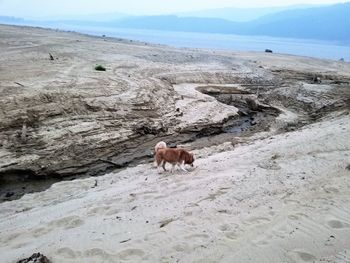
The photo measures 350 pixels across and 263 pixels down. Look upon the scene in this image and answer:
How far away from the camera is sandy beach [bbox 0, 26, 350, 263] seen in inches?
230

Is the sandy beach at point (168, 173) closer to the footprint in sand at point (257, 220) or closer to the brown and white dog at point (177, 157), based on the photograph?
the footprint in sand at point (257, 220)

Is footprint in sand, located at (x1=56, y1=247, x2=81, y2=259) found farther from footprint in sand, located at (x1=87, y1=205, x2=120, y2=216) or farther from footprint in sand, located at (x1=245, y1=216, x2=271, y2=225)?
footprint in sand, located at (x1=245, y1=216, x2=271, y2=225)

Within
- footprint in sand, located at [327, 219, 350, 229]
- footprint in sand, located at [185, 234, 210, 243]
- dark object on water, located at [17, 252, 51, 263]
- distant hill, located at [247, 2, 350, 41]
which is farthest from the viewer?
distant hill, located at [247, 2, 350, 41]

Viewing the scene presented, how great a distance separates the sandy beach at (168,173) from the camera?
5.84 m

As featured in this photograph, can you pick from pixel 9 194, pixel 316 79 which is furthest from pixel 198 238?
pixel 316 79

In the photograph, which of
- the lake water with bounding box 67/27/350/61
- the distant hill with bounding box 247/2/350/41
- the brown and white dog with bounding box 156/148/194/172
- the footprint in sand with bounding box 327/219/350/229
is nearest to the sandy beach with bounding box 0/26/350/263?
the footprint in sand with bounding box 327/219/350/229

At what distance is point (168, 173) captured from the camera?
10.2m

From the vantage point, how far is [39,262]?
5406 millimetres

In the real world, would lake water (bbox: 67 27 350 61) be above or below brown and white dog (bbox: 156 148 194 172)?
below

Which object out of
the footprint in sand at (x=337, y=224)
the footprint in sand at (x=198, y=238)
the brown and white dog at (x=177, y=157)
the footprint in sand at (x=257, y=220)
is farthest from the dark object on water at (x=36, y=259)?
the brown and white dog at (x=177, y=157)

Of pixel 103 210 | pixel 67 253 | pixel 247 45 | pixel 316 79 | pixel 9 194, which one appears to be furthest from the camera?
pixel 247 45

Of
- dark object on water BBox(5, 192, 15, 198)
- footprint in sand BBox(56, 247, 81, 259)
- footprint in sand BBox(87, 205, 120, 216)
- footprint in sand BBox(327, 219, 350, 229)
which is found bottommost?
dark object on water BBox(5, 192, 15, 198)

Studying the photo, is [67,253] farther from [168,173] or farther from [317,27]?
[317,27]

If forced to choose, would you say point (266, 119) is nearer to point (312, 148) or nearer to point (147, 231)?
point (312, 148)
